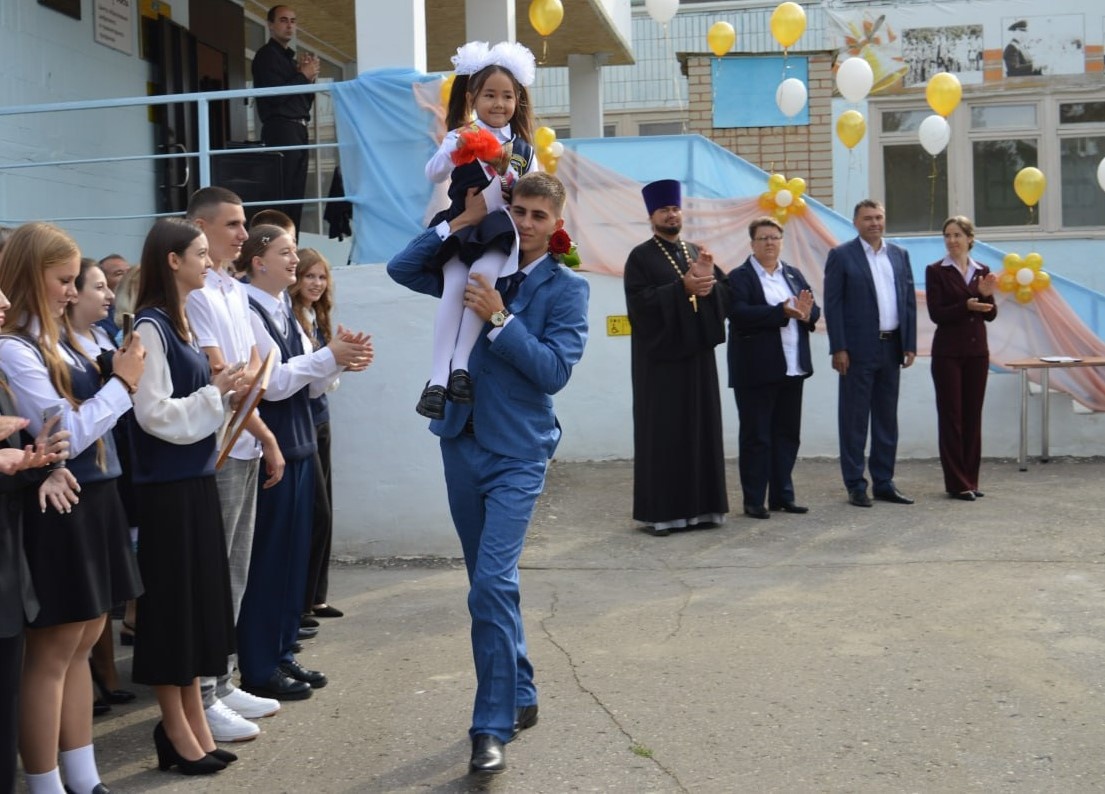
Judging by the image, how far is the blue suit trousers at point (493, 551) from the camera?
4297 mm

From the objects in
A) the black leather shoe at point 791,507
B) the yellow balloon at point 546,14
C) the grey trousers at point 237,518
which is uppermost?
the yellow balloon at point 546,14

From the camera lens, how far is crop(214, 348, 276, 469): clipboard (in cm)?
458

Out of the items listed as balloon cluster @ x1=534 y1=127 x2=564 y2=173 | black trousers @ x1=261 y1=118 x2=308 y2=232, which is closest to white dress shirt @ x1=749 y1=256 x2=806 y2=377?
balloon cluster @ x1=534 y1=127 x2=564 y2=173

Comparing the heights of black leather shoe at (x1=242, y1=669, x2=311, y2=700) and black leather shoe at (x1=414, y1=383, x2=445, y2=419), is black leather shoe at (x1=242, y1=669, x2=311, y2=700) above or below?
below

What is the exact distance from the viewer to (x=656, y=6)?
13.7m

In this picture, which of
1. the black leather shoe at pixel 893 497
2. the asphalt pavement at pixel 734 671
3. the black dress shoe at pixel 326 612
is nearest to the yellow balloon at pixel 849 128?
the black leather shoe at pixel 893 497

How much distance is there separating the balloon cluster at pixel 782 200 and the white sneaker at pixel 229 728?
809 cm

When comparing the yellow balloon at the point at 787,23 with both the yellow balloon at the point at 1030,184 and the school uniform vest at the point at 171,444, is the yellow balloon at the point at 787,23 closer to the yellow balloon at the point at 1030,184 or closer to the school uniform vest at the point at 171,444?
the yellow balloon at the point at 1030,184

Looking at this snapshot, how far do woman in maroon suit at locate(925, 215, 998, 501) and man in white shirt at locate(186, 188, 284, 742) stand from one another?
6063mm

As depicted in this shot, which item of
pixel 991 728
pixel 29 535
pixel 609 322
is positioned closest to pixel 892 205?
pixel 609 322

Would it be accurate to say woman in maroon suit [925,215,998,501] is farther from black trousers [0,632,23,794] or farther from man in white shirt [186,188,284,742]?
black trousers [0,632,23,794]

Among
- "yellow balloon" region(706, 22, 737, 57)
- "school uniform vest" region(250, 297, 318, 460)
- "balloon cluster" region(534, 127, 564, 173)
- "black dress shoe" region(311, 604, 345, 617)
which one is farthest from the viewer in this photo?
"yellow balloon" region(706, 22, 737, 57)

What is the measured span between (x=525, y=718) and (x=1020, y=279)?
330 inches

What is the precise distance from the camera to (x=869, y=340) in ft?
31.3
